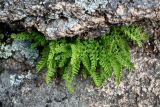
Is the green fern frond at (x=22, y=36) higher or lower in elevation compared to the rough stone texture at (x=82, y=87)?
higher

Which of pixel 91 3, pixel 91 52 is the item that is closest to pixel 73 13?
pixel 91 3

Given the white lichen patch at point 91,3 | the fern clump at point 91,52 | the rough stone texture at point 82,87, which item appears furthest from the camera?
the rough stone texture at point 82,87

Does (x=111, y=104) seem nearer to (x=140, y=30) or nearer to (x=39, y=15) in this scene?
(x=140, y=30)

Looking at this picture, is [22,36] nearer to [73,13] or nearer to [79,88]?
[73,13]

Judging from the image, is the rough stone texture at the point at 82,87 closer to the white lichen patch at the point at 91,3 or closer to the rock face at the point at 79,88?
the rock face at the point at 79,88

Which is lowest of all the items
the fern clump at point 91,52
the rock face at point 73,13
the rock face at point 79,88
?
the rock face at point 79,88

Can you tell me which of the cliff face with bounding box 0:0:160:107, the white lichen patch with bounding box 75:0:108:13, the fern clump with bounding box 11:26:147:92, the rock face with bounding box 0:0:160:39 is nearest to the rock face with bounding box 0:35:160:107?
the cliff face with bounding box 0:0:160:107

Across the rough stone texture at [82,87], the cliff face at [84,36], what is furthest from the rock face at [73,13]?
the rough stone texture at [82,87]
